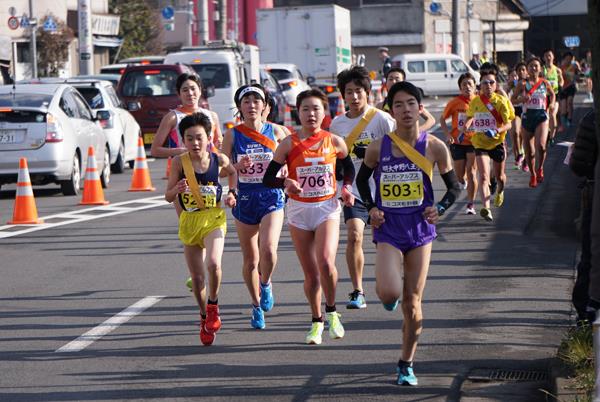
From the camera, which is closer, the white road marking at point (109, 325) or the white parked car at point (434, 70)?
the white road marking at point (109, 325)

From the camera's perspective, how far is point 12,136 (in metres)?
20.0

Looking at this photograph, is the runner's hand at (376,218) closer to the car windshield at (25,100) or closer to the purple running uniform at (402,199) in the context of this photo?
the purple running uniform at (402,199)

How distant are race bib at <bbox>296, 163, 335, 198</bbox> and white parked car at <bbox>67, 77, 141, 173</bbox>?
14730 mm

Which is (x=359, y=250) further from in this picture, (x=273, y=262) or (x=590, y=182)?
(x=590, y=182)

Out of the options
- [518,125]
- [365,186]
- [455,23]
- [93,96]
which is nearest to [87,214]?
[93,96]

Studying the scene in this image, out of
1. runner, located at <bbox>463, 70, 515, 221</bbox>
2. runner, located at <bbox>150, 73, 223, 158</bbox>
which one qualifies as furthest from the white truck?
runner, located at <bbox>150, 73, 223, 158</bbox>

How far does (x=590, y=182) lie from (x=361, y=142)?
2191 millimetres

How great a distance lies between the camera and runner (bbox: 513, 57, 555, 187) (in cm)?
2050

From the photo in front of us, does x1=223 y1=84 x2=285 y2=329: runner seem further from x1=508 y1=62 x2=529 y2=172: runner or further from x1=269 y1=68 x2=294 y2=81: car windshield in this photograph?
x1=269 y1=68 x2=294 y2=81: car windshield

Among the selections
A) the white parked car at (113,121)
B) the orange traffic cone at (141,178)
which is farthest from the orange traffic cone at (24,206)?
the white parked car at (113,121)

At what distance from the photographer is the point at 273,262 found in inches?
386

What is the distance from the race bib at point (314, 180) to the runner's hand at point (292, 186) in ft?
0.46

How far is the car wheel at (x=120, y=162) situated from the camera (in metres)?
25.0

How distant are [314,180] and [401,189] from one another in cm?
139
